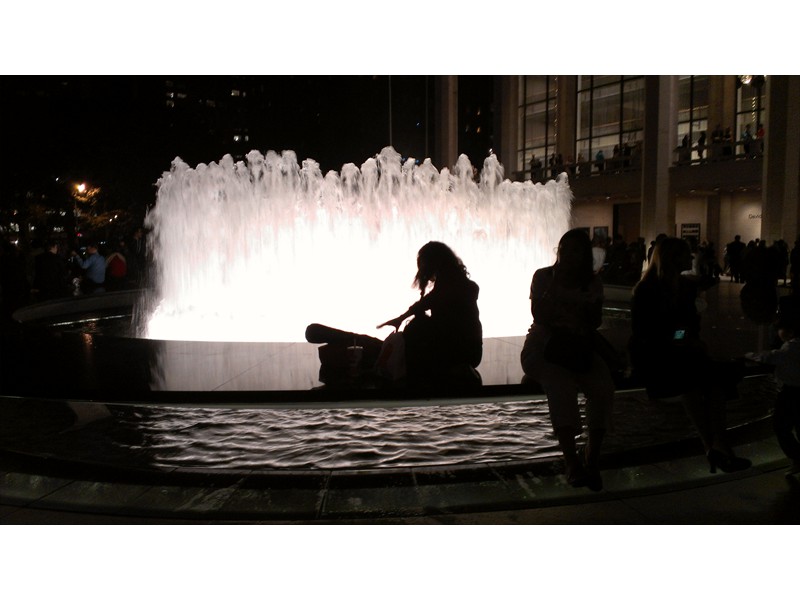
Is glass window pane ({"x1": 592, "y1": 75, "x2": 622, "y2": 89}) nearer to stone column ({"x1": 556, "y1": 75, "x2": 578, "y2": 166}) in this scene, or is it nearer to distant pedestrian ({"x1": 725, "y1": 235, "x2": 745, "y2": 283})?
stone column ({"x1": 556, "y1": 75, "x2": 578, "y2": 166})

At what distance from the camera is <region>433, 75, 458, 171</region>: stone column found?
39906mm

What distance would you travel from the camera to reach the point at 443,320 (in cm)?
540

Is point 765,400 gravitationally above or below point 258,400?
below

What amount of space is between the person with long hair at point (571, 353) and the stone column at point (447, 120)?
118ft

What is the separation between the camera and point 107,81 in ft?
117

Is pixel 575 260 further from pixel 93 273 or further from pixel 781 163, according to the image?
pixel 781 163

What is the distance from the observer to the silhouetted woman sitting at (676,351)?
479 cm

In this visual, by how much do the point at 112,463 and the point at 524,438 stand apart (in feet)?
11.1

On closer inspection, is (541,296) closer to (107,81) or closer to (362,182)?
(362,182)

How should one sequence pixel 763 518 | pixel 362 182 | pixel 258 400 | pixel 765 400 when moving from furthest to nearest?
pixel 362 182
pixel 765 400
pixel 258 400
pixel 763 518

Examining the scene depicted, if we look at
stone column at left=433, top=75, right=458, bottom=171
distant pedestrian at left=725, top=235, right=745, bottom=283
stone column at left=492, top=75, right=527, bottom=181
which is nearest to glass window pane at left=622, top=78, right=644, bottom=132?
stone column at left=492, top=75, right=527, bottom=181

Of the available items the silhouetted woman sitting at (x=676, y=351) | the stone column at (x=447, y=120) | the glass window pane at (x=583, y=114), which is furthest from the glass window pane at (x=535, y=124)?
the silhouetted woman sitting at (x=676, y=351)

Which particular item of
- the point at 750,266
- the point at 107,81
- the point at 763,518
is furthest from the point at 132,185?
the point at 763,518

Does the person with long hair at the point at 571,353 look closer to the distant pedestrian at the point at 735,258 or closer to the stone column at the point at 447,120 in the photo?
the distant pedestrian at the point at 735,258
